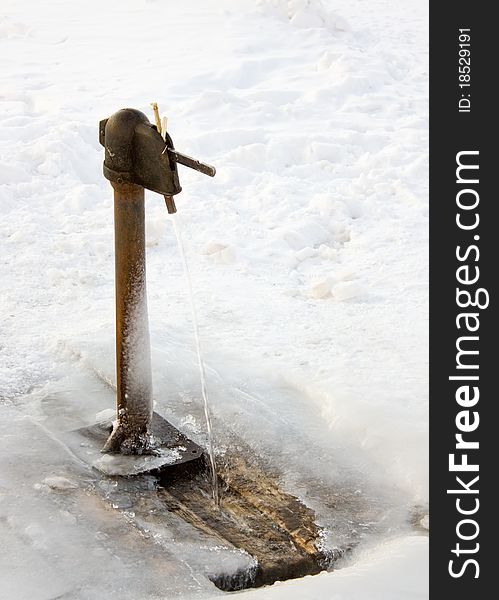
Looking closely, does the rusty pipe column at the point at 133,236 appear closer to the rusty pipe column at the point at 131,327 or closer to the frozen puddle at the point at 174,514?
the rusty pipe column at the point at 131,327

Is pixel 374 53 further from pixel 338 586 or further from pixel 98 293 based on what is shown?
pixel 338 586

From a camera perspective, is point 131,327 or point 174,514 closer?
point 174,514

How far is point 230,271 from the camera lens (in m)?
4.93

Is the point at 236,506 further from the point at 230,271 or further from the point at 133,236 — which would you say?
the point at 230,271

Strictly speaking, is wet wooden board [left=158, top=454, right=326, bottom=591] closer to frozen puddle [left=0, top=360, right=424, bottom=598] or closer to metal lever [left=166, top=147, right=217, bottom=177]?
frozen puddle [left=0, top=360, right=424, bottom=598]

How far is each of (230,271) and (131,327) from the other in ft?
6.07

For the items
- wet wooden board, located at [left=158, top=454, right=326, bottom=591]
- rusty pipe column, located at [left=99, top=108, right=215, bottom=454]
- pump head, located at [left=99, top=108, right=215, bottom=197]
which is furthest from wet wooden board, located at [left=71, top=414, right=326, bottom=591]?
pump head, located at [left=99, top=108, right=215, bottom=197]

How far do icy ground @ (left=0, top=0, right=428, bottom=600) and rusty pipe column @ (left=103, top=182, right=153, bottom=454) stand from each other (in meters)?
0.20

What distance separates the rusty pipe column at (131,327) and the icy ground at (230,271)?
0.20 m

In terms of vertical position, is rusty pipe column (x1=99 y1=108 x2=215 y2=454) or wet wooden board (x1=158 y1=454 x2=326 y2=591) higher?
rusty pipe column (x1=99 y1=108 x2=215 y2=454)

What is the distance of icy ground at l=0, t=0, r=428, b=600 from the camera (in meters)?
2.86

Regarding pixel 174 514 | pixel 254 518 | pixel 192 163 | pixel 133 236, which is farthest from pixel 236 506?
pixel 192 163

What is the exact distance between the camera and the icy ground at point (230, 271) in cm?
286

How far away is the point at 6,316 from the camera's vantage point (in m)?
4.34
